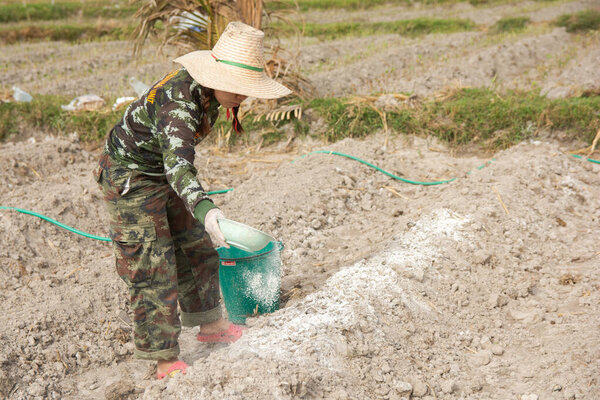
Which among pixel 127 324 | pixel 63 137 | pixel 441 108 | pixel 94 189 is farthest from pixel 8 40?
pixel 127 324

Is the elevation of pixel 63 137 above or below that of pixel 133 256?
below

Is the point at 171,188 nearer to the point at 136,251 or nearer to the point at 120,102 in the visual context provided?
the point at 136,251

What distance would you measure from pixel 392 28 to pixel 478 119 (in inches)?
308

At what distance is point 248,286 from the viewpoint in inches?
116

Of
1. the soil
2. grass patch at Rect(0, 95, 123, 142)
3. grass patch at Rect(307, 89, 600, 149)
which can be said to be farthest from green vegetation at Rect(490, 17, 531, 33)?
grass patch at Rect(0, 95, 123, 142)

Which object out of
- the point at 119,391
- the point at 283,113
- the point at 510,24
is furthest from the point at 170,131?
the point at 510,24

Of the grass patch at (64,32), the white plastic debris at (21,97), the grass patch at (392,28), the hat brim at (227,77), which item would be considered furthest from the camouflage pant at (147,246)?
the grass patch at (392,28)

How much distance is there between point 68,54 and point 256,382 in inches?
363

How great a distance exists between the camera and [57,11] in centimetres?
1325

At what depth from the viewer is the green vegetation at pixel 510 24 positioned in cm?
1208

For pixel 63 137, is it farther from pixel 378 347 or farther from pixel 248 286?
pixel 378 347

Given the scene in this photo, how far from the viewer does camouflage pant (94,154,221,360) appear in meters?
2.41

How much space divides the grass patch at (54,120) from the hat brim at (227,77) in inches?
158

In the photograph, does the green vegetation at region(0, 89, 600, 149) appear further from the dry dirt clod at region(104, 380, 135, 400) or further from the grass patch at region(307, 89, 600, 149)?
the dry dirt clod at region(104, 380, 135, 400)
